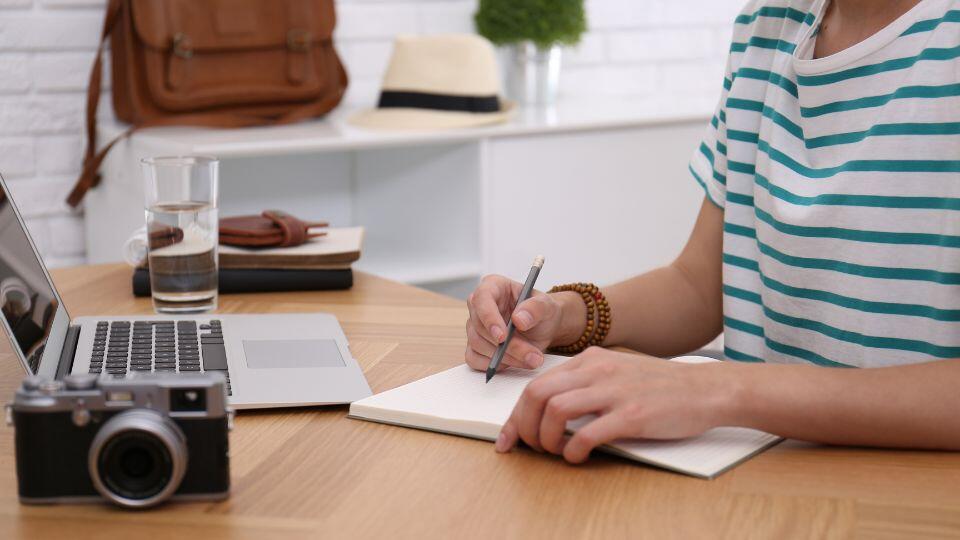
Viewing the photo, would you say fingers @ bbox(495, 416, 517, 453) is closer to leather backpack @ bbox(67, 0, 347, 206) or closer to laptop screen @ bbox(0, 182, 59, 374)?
laptop screen @ bbox(0, 182, 59, 374)

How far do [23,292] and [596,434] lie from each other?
50cm

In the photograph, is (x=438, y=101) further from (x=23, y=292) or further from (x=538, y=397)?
(x=538, y=397)

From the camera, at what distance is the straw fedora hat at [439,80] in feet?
7.44

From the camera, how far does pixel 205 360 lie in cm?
106

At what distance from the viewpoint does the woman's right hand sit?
1.01 m

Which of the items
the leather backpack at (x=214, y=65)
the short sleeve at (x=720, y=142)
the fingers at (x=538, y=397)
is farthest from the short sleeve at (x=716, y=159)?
the leather backpack at (x=214, y=65)

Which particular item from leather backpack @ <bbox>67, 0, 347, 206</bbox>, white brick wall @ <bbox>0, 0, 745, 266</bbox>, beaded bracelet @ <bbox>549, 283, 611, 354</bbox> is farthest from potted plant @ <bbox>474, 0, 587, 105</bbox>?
beaded bracelet @ <bbox>549, 283, 611, 354</bbox>

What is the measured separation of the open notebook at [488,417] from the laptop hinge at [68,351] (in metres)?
0.27

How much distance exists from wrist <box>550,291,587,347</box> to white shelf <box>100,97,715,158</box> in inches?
39.9

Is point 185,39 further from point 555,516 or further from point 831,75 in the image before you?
point 555,516

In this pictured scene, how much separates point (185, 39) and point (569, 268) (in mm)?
877

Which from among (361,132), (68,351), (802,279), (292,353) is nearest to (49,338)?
(68,351)

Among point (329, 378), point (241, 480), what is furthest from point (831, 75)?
point (241, 480)

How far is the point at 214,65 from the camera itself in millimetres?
2281
